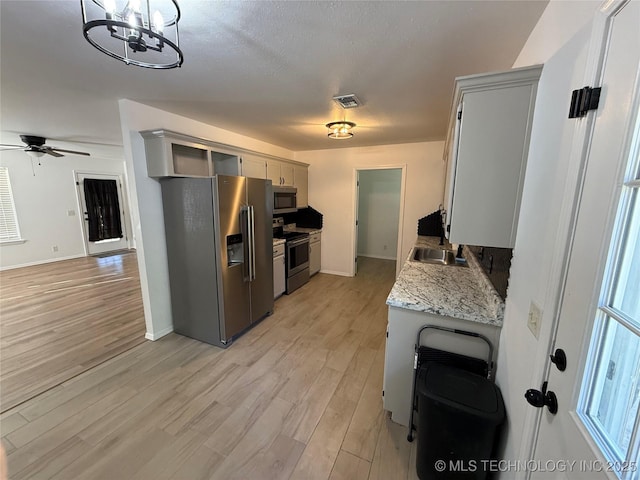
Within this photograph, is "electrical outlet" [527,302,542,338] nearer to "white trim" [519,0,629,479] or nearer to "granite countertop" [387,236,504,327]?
"white trim" [519,0,629,479]

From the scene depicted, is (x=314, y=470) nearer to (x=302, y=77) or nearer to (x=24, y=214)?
(x=302, y=77)

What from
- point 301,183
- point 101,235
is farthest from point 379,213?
point 101,235

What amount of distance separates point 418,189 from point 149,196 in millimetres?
3865

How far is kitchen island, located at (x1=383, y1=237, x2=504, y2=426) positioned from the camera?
1.46 meters

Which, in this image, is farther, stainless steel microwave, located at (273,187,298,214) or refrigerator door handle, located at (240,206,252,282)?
stainless steel microwave, located at (273,187,298,214)

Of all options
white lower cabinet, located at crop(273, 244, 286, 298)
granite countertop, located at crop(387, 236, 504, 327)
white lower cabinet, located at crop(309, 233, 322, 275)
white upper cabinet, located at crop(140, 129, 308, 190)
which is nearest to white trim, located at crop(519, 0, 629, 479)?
granite countertop, located at crop(387, 236, 504, 327)

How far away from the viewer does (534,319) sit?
978 millimetres

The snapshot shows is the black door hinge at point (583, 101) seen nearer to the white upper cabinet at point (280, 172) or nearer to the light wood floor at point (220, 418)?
the light wood floor at point (220, 418)

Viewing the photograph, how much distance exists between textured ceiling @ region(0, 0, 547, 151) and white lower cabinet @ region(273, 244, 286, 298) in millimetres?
1746

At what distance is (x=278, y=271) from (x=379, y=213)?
3574 millimetres

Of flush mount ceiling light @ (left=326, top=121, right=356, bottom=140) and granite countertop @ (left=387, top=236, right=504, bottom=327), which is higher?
flush mount ceiling light @ (left=326, top=121, right=356, bottom=140)

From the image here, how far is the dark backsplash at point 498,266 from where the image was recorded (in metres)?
1.48

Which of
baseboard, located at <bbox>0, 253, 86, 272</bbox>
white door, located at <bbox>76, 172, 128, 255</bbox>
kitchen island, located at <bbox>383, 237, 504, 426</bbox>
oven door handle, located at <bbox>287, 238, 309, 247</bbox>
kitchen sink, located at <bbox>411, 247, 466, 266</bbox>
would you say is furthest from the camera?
white door, located at <bbox>76, 172, 128, 255</bbox>

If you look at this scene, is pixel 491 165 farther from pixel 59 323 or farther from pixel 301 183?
pixel 59 323
